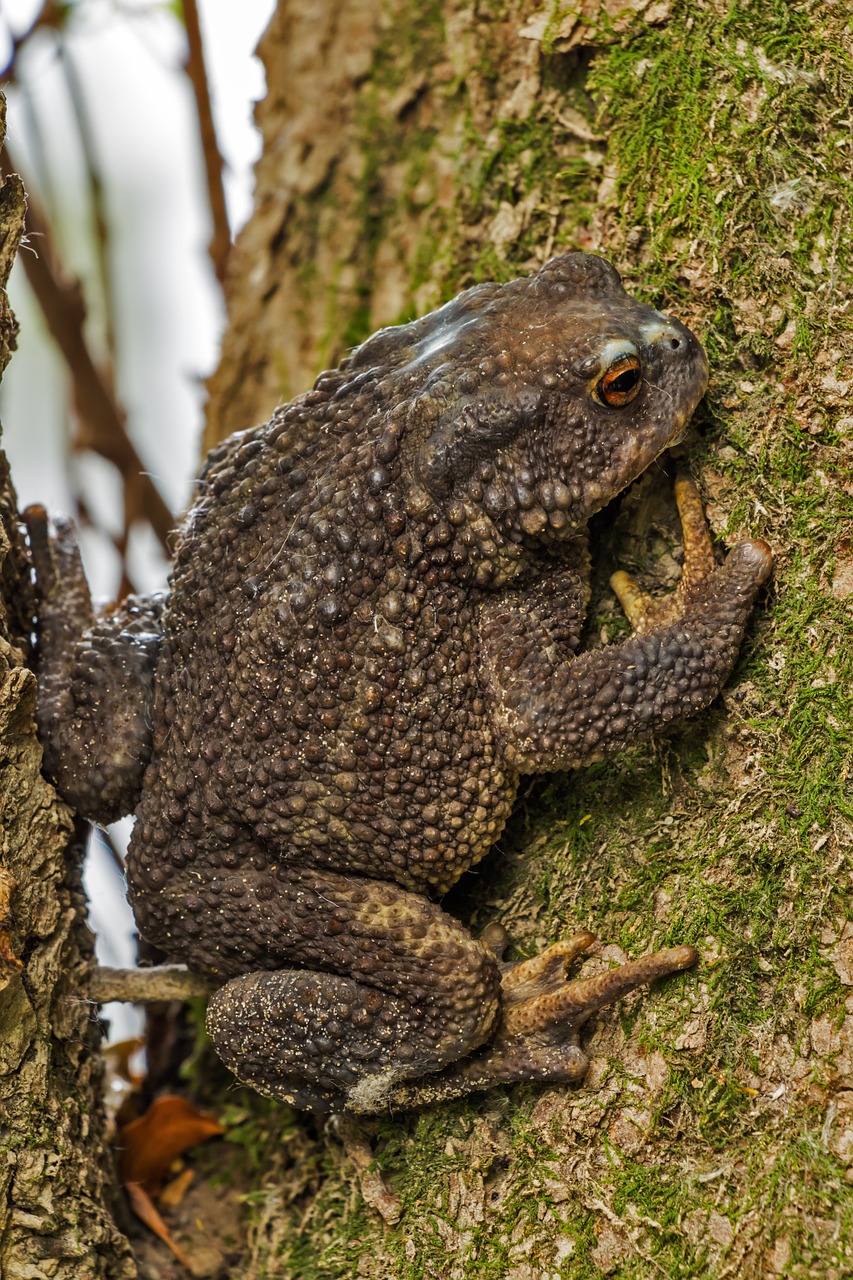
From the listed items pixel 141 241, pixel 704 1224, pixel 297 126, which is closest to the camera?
pixel 704 1224

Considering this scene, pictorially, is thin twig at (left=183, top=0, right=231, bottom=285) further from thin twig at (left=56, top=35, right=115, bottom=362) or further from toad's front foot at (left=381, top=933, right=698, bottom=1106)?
toad's front foot at (left=381, top=933, right=698, bottom=1106)

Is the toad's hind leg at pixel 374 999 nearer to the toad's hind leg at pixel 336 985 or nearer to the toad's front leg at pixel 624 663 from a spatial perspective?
the toad's hind leg at pixel 336 985

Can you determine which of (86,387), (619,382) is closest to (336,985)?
(619,382)

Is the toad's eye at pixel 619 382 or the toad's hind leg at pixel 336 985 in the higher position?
the toad's eye at pixel 619 382

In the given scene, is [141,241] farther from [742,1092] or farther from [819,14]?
[742,1092]

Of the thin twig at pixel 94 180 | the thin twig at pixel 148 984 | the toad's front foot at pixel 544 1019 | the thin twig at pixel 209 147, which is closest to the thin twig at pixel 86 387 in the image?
the thin twig at pixel 94 180

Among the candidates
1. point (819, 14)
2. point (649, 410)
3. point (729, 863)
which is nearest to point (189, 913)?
point (729, 863)

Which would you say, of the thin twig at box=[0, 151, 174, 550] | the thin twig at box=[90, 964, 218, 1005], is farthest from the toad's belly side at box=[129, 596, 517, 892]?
the thin twig at box=[0, 151, 174, 550]
